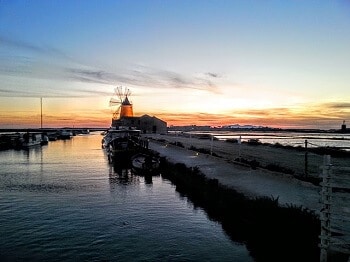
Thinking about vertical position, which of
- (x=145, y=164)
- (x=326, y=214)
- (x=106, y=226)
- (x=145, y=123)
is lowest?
(x=106, y=226)

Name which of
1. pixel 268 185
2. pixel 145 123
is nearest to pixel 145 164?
pixel 268 185

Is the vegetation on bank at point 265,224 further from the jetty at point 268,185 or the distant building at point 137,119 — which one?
the distant building at point 137,119

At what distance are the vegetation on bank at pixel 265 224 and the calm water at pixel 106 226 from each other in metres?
0.50

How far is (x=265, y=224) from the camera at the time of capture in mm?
11383

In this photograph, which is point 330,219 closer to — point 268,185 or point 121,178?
point 268,185

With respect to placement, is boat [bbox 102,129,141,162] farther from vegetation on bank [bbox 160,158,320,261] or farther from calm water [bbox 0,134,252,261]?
vegetation on bank [bbox 160,158,320,261]

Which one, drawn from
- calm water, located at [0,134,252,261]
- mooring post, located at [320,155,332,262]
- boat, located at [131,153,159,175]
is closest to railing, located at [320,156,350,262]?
mooring post, located at [320,155,332,262]

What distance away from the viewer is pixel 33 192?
2156 cm

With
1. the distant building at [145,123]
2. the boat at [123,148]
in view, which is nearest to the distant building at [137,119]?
the distant building at [145,123]

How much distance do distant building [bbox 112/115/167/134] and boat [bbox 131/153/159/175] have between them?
71661 millimetres

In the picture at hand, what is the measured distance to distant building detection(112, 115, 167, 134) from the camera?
10706cm

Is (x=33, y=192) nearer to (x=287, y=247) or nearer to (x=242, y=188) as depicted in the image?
(x=242, y=188)

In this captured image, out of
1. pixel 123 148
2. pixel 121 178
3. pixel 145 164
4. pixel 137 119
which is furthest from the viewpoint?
pixel 137 119

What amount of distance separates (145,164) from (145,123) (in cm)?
8296
